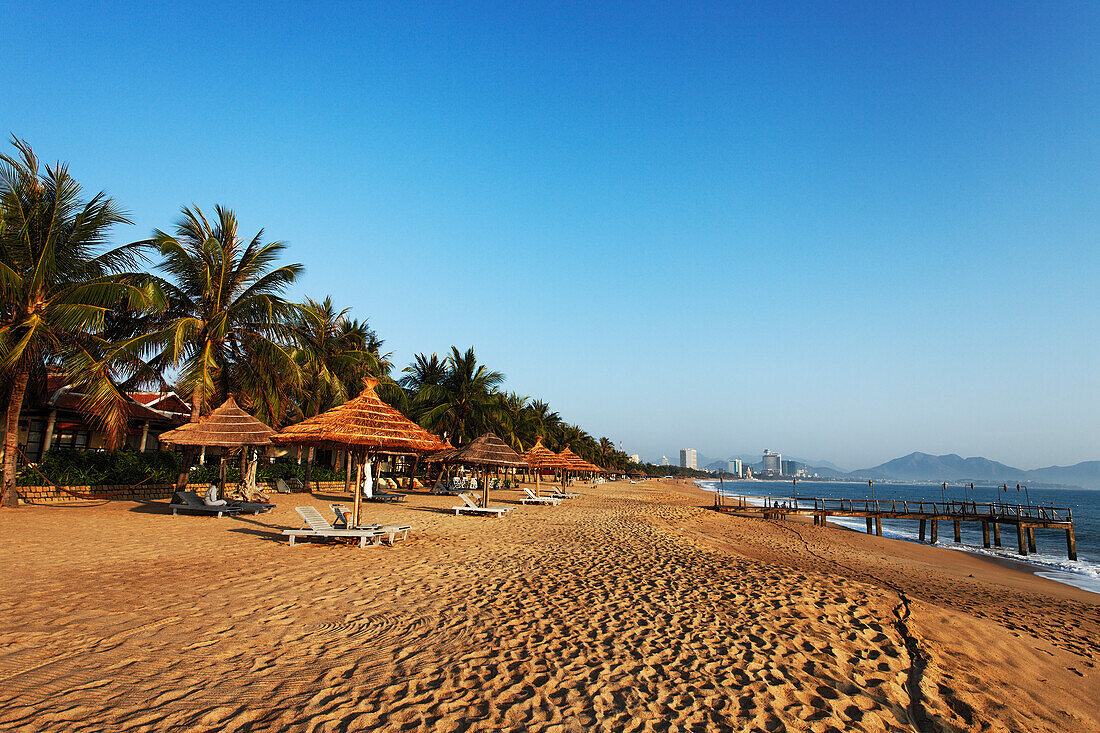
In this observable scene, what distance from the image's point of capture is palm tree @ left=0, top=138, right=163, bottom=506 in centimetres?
1199

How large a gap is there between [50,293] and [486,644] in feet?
46.3

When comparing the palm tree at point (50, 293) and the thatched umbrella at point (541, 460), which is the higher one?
the palm tree at point (50, 293)

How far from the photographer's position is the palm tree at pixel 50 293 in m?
12.0

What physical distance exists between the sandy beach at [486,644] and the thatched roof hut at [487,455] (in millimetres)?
7522

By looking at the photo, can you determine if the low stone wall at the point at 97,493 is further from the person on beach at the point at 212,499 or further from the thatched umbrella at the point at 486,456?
the thatched umbrella at the point at 486,456

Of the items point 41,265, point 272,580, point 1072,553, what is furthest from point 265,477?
point 1072,553

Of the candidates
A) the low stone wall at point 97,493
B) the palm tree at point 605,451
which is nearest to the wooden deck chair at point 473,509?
the low stone wall at point 97,493

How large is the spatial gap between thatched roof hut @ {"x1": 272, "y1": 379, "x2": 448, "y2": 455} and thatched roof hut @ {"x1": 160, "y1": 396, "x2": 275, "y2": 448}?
2.49 metres

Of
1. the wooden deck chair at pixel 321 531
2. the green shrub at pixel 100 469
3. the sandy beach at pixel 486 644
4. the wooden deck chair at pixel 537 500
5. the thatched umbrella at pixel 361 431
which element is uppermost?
the thatched umbrella at pixel 361 431

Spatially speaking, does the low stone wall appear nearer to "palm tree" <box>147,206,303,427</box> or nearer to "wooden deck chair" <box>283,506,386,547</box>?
"palm tree" <box>147,206,303,427</box>

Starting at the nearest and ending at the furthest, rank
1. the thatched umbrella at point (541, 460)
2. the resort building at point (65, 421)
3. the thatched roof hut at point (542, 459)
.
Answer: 1. the resort building at point (65, 421)
2. the thatched umbrella at point (541, 460)
3. the thatched roof hut at point (542, 459)

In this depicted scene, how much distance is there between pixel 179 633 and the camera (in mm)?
5090

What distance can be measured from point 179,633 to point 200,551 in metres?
4.53

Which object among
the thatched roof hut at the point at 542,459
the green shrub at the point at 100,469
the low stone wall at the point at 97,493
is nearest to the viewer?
the low stone wall at the point at 97,493
